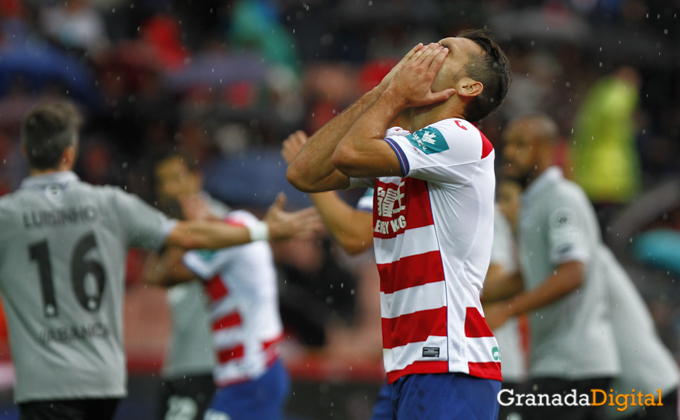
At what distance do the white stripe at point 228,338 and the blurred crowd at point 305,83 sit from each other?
3.94 meters

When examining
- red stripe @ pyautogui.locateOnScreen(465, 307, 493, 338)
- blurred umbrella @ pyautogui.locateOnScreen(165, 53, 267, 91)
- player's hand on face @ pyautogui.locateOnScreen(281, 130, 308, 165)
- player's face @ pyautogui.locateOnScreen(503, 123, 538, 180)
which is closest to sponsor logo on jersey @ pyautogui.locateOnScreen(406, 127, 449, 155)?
red stripe @ pyautogui.locateOnScreen(465, 307, 493, 338)

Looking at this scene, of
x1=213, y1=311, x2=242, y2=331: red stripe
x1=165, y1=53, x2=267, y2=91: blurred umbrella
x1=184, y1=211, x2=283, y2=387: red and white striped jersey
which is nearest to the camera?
x1=184, y1=211, x2=283, y2=387: red and white striped jersey

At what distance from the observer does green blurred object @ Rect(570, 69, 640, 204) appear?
A: 1110 cm

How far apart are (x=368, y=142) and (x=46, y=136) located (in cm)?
228

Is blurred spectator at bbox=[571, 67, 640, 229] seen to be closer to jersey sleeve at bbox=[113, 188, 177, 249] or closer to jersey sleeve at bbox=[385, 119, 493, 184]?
jersey sleeve at bbox=[113, 188, 177, 249]

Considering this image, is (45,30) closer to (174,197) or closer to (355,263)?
(355,263)

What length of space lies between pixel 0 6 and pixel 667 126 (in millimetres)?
10604

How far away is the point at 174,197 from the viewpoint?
7.56 metres

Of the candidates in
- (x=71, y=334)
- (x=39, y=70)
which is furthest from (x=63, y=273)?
(x=39, y=70)

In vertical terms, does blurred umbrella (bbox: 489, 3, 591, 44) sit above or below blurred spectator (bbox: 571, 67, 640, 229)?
above

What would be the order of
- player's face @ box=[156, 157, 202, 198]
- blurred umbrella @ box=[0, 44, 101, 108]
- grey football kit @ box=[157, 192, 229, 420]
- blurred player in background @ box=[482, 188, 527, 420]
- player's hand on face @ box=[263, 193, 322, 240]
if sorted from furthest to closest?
blurred umbrella @ box=[0, 44, 101, 108] → player's face @ box=[156, 157, 202, 198] → grey football kit @ box=[157, 192, 229, 420] → blurred player in background @ box=[482, 188, 527, 420] → player's hand on face @ box=[263, 193, 322, 240]

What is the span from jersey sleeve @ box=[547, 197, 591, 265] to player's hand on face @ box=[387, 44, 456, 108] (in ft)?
8.04

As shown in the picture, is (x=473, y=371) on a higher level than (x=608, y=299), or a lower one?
higher

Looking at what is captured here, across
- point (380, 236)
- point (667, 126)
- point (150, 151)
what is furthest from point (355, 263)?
point (380, 236)
